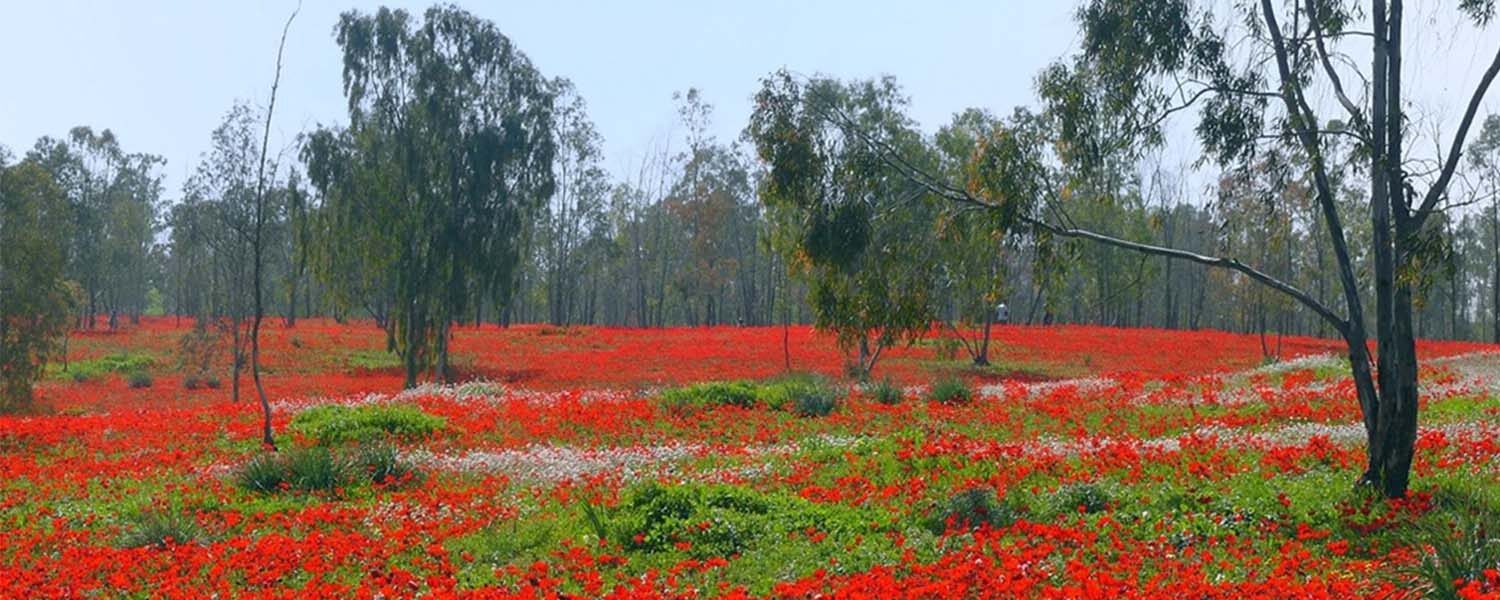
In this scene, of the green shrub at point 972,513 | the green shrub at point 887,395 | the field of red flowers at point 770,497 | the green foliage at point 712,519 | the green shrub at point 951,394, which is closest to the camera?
the field of red flowers at point 770,497

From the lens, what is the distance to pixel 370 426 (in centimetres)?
1973

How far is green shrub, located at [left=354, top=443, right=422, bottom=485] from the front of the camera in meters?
14.8

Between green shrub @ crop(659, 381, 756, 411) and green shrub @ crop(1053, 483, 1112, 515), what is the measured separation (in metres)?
12.1

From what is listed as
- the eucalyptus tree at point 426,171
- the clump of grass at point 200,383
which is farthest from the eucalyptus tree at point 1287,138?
the clump of grass at point 200,383

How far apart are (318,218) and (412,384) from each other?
784 cm

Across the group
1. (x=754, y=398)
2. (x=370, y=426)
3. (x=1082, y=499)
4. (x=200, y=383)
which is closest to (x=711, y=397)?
(x=754, y=398)

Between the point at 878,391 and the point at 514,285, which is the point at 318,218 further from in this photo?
the point at 878,391

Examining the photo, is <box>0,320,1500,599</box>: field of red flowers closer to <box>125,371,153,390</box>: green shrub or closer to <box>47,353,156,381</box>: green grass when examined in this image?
<box>125,371,153,390</box>: green shrub

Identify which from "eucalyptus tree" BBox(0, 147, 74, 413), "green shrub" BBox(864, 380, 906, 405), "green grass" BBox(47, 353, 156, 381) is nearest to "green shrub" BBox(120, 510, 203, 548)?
"green shrub" BBox(864, 380, 906, 405)

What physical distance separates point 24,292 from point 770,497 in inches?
1143

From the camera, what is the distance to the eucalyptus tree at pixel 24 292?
32312 mm

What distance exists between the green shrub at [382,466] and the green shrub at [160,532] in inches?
120

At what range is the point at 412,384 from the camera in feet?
124

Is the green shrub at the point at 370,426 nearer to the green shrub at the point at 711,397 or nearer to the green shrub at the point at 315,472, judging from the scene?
the green shrub at the point at 315,472
